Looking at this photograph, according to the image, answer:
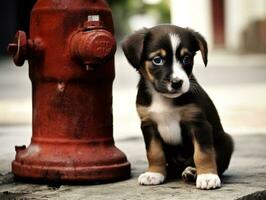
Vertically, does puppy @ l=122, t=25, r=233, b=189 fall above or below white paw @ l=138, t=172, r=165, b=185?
above

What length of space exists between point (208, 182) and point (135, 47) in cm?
79

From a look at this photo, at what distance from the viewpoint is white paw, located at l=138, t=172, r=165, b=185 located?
4309 mm

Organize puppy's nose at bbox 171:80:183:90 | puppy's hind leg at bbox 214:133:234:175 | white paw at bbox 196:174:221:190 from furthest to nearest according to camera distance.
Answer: puppy's hind leg at bbox 214:133:234:175 → white paw at bbox 196:174:221:190 → puppy's nose at bbox 171:80:183:90

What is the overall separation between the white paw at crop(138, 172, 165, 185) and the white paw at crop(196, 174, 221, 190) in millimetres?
277

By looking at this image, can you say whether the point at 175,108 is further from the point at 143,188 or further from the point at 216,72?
the point at 216,72

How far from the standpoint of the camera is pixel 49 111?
4.52 meters

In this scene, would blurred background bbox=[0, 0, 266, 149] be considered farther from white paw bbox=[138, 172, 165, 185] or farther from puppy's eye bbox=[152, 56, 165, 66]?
white paw bbox=[138, 172, 165, 185]

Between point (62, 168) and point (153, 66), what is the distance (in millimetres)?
782

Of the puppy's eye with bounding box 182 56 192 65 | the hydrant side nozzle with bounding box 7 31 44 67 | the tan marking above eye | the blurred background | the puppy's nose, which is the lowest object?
the blurred background

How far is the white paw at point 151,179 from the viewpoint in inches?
170

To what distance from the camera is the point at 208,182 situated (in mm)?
4094

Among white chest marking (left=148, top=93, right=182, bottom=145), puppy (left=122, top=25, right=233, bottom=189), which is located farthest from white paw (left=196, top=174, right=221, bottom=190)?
white chest marking (left=148, top=93, right=182, bottom=145)

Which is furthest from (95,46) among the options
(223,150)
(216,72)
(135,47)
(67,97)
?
(216,72)

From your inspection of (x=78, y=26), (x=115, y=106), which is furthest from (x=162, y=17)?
(x=78, y=26)
